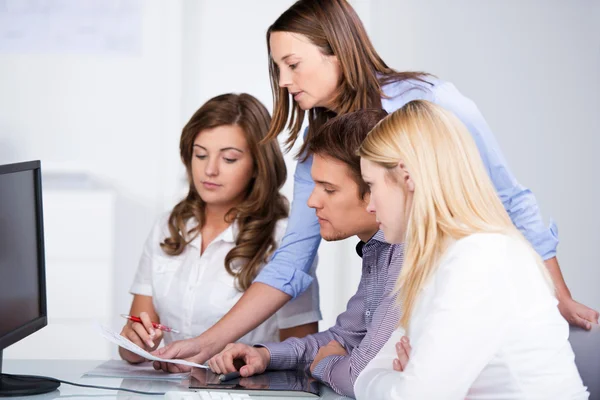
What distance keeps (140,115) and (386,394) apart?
10.1 feet

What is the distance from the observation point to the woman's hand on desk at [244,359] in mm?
2033

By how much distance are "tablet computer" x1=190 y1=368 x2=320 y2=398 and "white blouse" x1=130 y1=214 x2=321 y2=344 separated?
0.60 metres

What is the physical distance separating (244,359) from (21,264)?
58cm

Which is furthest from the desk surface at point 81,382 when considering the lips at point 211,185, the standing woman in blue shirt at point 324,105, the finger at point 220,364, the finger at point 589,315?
the lips at point 211,185

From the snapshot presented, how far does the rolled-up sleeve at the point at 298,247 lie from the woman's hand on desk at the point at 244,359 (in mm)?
365

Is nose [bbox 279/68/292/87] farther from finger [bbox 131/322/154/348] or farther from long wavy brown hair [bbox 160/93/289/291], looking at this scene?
finger [bbox 131/322/154/348]

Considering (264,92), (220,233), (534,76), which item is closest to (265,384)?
(220,233)

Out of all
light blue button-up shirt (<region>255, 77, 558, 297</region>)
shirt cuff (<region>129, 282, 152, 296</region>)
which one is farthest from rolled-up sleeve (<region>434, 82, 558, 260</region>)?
shirt cuff (<region>129, 282, 152, 296</region>)

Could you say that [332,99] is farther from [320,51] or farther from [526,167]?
[526,167]

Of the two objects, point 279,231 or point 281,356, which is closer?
point 281,356

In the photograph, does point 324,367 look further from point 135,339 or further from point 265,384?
point 135,339

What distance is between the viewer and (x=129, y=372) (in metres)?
2.07

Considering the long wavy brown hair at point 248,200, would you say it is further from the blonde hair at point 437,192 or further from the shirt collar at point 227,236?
the blonde hair at point 437,192

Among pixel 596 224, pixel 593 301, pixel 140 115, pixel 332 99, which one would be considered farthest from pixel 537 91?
pixel 332 99
